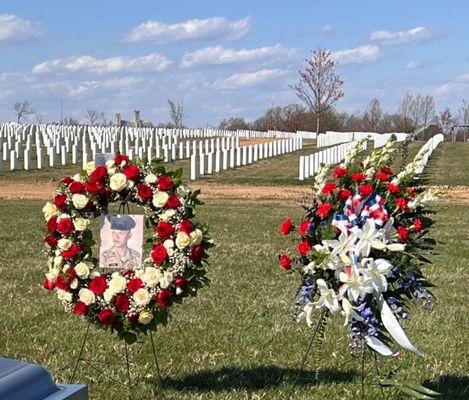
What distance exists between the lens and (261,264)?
9.02 metres

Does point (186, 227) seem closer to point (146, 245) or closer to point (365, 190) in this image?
point (146, 245)

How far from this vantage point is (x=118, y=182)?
4.30 metres

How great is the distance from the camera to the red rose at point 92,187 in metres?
4.32

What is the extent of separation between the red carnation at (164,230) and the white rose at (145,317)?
434mm

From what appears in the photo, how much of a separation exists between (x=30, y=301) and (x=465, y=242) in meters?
6.98

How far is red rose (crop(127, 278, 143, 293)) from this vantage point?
415cm

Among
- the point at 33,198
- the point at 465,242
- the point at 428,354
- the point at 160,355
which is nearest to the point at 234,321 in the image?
the point at 160,355

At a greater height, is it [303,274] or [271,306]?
[303,274]

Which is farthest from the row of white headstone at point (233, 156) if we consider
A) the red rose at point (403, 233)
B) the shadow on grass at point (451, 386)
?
the red rose at point (403, 233)

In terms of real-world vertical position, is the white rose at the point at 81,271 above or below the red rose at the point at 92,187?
below

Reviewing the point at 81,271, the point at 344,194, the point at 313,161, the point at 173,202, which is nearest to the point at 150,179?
the point at 173,202

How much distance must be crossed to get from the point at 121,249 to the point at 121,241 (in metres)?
0.05

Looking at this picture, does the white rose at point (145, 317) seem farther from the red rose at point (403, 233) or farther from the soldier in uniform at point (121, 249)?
the red rose at point (403, 233)

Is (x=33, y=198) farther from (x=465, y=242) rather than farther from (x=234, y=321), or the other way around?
(x=234, y=321)
